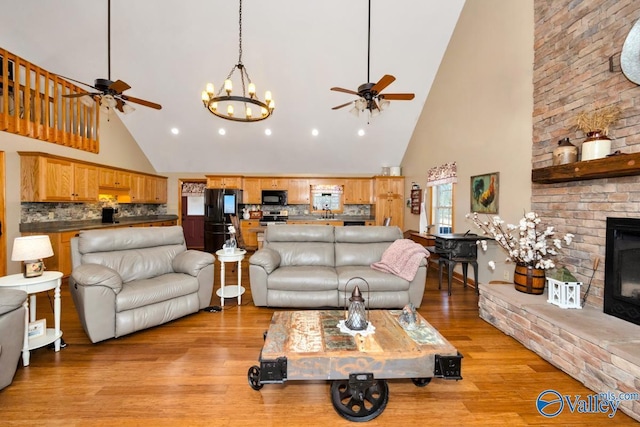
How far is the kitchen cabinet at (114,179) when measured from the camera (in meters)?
5.48

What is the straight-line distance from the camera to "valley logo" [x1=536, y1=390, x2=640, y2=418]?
164 centimetres

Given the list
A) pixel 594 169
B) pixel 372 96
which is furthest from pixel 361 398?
pixel 372 96

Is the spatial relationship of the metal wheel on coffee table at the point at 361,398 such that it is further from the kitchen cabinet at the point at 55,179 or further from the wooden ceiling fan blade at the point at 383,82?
the kitchen cabinet at the point at 55,179

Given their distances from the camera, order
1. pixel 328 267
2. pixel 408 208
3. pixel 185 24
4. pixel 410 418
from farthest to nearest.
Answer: pixel 408 208, pixel 185 24, pixel 328 267, pixel 410 418

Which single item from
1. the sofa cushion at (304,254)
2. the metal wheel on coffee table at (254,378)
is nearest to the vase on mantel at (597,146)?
the sofa cushion at (304,254)

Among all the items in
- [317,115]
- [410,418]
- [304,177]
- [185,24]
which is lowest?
[410,418]

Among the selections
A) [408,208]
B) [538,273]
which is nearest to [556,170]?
[538,273]

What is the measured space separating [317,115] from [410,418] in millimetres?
5428

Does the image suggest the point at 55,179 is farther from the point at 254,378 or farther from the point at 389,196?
the point at 389,196

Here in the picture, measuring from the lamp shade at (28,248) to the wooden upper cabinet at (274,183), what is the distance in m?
5.36

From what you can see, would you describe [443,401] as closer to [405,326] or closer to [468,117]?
[405,326]

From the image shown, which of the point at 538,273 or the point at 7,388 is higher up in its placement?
the point at 538,273

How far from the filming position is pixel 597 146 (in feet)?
7.14

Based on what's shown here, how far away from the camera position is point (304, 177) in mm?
7441
